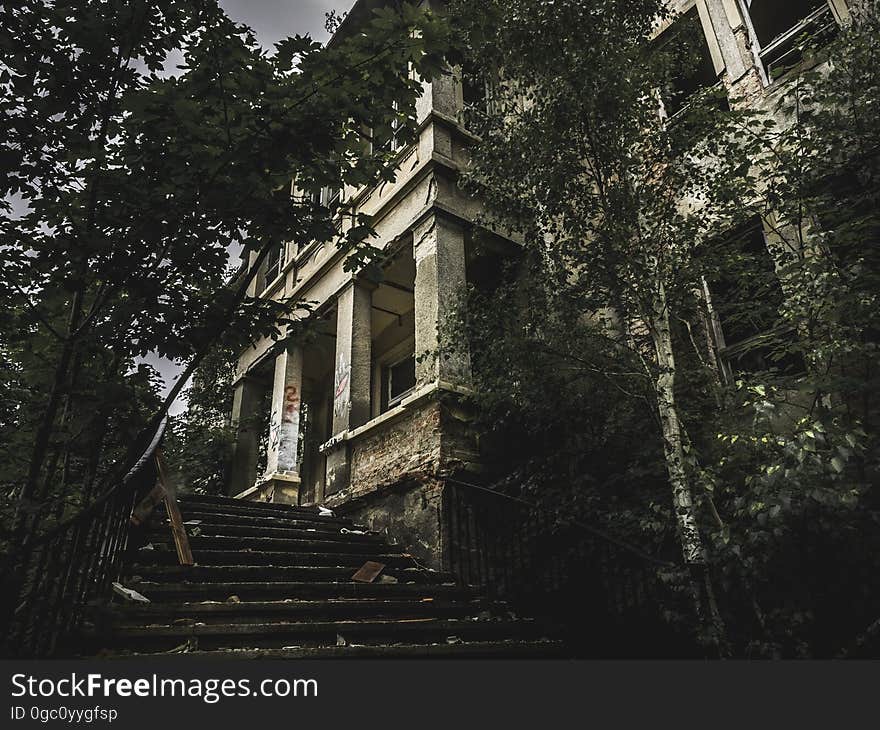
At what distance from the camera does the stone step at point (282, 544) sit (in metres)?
5.11

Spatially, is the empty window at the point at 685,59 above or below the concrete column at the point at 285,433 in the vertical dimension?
above

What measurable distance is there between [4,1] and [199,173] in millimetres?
1005

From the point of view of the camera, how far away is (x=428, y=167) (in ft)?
27.5

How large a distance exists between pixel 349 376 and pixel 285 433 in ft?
8.41

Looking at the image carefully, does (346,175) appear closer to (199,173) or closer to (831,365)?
(199,173)

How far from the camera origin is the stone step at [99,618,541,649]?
3475mm

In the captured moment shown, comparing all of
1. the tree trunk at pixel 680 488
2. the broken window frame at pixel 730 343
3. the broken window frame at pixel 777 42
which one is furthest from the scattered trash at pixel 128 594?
the broken window frame at pixel 777 42

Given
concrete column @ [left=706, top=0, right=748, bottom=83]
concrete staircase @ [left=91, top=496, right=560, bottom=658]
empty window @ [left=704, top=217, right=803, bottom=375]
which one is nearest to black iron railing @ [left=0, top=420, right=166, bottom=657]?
concrete staircase @ [left=91, top=496, right=560, bottom=658]

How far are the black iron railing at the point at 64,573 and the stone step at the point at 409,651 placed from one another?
352 mm

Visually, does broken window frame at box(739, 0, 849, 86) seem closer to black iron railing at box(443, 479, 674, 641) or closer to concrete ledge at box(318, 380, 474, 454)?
concrete ledge at box(318, 380, 474, 454)

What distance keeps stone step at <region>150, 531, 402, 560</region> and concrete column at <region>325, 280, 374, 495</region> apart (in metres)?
1.95

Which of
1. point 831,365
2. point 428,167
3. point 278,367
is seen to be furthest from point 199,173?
point 278,367

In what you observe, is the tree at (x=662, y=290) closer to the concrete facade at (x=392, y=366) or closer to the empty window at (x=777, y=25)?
the concrete facade at (x=392, y=366)

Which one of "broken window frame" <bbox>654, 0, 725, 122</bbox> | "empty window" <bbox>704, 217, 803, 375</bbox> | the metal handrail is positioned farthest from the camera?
"broken window frame" <bbox>654, 0, 725, 122</bbox>
